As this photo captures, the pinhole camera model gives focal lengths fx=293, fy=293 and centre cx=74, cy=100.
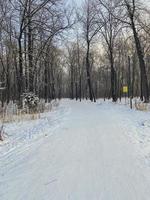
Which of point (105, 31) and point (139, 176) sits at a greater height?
point (105, 31)

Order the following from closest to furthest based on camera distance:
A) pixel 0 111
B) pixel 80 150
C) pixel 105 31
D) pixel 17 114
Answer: pixel 80 150, pixel 0 111, pixel 17 114, pixel 105 31

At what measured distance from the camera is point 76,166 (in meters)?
6.56

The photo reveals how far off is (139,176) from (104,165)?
38.5 inches

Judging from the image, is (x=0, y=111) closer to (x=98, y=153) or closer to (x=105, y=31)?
(x=98, y=153)

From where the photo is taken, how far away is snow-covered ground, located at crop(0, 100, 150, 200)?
5078mm

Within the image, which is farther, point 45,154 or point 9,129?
point 9,129

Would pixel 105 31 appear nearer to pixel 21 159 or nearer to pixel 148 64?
pixel 148 64

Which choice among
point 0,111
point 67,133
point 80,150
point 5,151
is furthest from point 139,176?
point 0,111

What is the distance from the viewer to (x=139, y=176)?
19.1 feet

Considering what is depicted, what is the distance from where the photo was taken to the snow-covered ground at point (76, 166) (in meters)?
5.08

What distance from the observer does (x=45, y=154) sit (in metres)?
7.90

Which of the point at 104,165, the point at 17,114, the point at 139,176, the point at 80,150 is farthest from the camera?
the point at 17,114

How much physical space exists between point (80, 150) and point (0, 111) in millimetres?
9663

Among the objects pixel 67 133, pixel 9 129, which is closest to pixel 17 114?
pixel 9 129
